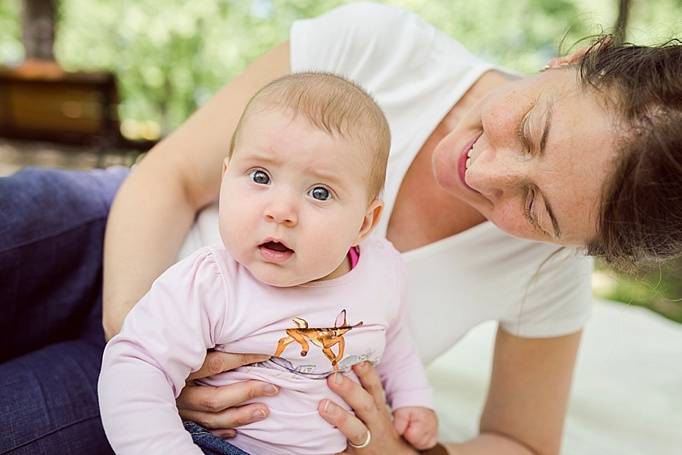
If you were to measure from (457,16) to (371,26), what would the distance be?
334 inches

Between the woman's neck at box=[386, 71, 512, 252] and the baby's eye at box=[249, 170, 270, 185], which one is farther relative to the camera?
the woman's neck at box=[386, 71, 512, 252]

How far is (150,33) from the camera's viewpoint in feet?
30.2

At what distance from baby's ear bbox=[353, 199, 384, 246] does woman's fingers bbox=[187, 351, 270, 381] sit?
249mm

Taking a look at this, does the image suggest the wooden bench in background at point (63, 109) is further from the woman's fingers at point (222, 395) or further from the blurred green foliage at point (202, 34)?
the blurred green foliage at point (202, 34)

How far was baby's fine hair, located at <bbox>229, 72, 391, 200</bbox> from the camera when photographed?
103 cm

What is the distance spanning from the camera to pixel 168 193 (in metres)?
1.46

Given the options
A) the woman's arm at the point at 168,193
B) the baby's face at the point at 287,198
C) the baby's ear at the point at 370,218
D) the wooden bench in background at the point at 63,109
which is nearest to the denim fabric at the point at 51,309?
the woman's arm at the point at 168,193

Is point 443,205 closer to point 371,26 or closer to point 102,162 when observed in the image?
point 371,26

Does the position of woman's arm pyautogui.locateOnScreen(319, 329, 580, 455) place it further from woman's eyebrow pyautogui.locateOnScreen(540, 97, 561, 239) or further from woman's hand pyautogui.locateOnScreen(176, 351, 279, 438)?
woman's hand pyautogui.locateOnScreen(176, 351, 279, 438)

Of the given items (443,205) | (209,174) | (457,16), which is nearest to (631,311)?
(443,205)

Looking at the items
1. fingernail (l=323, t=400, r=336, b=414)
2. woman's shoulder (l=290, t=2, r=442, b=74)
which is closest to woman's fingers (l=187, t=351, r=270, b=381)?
fingernail (l=323, t=400, r=336, b=414)

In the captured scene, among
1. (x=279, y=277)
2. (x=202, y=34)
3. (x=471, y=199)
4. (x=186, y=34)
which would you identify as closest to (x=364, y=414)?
(x=279, y=277)

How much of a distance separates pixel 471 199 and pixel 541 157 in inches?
9.1

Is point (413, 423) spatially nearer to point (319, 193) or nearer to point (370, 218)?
point (370, 218)
